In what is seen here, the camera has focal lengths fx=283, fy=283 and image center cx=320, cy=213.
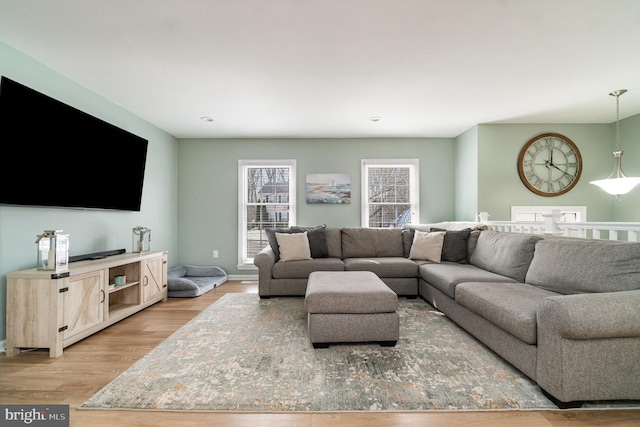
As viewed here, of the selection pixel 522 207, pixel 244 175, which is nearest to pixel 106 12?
pixel 244 175

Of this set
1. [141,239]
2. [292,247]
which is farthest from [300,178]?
[141,239]

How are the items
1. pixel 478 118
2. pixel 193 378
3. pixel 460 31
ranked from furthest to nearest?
1. pixel 478 118
2. pixel 460 31
3. pixel 193 378

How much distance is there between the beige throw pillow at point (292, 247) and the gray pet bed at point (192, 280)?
4.17ft

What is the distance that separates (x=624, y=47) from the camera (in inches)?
92.3

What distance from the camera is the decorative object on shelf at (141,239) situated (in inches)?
140

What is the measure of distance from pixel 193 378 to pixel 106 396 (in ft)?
1.50

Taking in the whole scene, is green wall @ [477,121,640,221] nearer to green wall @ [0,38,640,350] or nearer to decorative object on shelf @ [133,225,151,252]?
green wall @ [0,38,640,350]

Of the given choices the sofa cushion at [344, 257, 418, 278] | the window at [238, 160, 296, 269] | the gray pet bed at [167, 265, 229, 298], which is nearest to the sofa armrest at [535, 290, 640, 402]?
the sofa cushion at [344, 257, 418, 278]

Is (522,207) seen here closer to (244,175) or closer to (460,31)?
(460,31)

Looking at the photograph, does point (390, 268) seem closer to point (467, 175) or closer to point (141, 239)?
point (467, 175)

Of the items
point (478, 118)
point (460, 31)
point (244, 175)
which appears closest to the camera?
point (460, 31)

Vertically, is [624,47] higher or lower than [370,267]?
higher

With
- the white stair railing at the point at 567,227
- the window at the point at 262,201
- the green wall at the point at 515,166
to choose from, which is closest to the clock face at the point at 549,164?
the green wall at the point at 515,166

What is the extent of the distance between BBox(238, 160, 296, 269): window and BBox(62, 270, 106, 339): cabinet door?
2529mm
